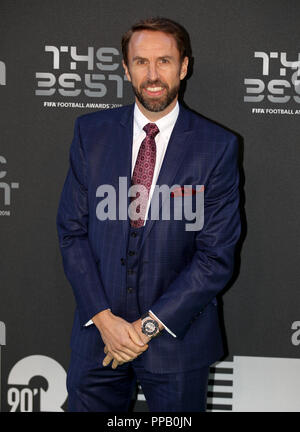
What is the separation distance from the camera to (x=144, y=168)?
2.17m

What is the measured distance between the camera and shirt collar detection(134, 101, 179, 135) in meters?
2.23

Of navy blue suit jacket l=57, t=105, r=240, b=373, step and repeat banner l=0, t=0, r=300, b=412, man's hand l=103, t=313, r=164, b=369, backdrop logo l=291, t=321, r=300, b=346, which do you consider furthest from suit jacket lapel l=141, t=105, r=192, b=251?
backdrop logo l=291, t=321, r=300, b=346

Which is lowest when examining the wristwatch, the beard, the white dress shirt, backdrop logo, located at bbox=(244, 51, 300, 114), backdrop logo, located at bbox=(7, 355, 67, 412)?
backdrop logo, located at bbox=(7, 355, 67, 412)

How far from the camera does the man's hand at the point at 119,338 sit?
6.91ft

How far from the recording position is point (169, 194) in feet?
6.97

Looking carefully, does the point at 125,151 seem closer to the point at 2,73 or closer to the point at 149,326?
the point at 149,326

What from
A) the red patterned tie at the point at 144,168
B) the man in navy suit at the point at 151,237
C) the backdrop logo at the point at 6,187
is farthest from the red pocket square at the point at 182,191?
the backdrop logo at the point at 6,187

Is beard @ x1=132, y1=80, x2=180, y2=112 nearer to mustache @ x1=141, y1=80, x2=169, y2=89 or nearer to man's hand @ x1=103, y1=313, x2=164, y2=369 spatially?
mustache @ x1=141, y1=80, x2=169, y2=89

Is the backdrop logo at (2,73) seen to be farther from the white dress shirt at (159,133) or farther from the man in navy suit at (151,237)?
the white dress shirt at (159,133)

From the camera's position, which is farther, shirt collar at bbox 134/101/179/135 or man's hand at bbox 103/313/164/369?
shirt collar at bbox 134/101/179/135

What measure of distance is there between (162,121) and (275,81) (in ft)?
2.77

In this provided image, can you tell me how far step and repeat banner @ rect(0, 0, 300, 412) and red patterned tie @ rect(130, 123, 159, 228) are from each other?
2.19 ft

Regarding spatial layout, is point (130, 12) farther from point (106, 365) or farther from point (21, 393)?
point (21, 393)

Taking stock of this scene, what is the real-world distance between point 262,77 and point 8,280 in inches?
72.5
